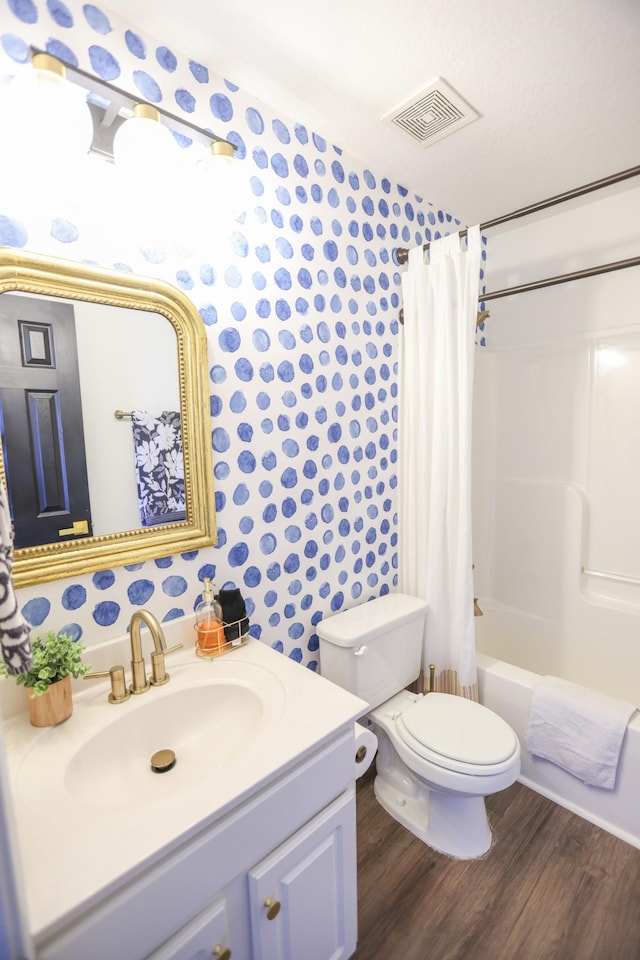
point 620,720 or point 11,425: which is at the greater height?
point 11,425

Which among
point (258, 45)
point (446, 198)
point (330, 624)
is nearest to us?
point (258, 45)

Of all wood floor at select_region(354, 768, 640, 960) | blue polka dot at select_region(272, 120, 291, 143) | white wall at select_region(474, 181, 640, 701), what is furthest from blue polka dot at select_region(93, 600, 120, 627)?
white wall at select_region(474, 181, 640, 701)

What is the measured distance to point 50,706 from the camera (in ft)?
3.26

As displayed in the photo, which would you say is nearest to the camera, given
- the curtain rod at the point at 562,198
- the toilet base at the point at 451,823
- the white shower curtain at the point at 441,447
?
the curtain rod at the point at 562,198

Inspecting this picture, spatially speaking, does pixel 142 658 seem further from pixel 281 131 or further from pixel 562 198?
pixel 562 198

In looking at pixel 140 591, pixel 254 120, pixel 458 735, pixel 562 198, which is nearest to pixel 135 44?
pixel 254 120

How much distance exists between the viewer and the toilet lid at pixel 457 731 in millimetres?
1434

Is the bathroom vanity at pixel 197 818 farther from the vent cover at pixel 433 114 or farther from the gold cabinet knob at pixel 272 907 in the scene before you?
the vent cover at pixel 433 114

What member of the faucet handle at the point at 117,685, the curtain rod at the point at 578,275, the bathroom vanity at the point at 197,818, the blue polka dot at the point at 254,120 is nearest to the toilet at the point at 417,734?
the bathroom vanity at the point at 197,818

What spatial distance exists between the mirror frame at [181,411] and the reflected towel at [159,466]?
0.02m

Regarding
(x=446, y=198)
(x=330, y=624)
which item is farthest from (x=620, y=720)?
(x=446, y=198)

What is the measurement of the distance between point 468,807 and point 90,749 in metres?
1.28

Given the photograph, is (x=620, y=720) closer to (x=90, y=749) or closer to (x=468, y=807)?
(x=468, y=807)

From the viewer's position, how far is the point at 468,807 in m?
1.55
